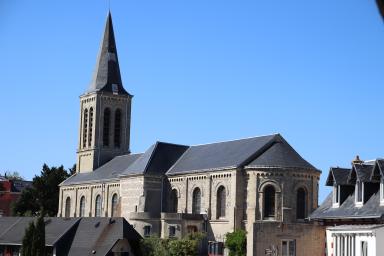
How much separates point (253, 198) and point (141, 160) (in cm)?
1647

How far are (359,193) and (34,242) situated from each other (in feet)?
88.3

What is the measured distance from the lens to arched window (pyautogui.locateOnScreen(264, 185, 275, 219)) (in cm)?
5772

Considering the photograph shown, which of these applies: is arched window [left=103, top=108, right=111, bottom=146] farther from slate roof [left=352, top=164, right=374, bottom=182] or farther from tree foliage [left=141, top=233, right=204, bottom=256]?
slate roof [left=352, top=164, right=374, bottom=182]

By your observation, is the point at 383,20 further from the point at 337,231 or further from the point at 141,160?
the point at 141,160

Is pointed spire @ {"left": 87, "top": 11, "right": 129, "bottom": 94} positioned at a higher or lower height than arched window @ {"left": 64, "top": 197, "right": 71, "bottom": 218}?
higher

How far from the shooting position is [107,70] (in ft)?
283

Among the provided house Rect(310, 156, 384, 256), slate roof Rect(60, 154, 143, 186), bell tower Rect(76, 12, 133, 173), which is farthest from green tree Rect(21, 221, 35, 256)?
bell tower Rect(76, 12, 133, 173)

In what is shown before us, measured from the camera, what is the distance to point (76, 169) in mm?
88938

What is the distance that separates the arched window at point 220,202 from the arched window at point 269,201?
4265 millimetres

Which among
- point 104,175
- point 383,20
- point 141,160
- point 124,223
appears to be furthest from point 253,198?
point 383,20

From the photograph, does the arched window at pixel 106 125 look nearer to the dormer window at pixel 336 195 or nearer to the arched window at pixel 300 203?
the arched window at pixel 300 203

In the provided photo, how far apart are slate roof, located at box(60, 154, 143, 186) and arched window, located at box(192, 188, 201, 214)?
39.5 feet

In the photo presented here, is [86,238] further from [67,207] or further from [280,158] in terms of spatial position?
[67,207]

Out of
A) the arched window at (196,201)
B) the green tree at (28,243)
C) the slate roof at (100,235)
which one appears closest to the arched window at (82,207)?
the arched window at (196,201)
